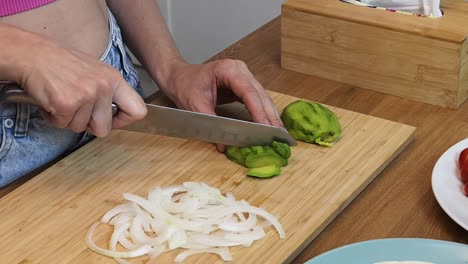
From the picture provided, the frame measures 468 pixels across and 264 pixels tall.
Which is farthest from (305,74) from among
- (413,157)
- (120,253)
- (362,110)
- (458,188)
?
(120,253)

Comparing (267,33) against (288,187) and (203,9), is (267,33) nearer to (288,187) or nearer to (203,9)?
(288,187)

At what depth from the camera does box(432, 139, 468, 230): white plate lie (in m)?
1.01

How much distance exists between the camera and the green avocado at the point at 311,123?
121cm

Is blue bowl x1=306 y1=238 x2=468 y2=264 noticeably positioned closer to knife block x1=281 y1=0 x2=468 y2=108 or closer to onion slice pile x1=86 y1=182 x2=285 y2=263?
onion slice pile x1=86 y1=182 x2=285 y2=263

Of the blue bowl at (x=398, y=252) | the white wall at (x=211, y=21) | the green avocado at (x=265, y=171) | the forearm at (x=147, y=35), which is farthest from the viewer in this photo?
the white wall at (x=211, y=21)

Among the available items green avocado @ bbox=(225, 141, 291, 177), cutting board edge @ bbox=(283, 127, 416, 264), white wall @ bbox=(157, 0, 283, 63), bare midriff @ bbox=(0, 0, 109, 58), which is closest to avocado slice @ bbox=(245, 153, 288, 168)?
green avocado @ bbox=(225, 141, 291, 177)

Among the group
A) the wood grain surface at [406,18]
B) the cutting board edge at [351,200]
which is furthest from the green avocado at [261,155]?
the wood grain surface at [406,18]

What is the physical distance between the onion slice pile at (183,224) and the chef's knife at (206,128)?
4.2 inches

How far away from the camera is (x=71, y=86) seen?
1030 millimetres

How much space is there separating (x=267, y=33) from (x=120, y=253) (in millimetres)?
768

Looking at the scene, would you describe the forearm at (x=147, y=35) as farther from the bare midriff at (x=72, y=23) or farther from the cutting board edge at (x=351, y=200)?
the cutting board edge at (x=351, y=200)

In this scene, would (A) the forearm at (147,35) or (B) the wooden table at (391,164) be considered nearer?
(B) the wooden table at (391,164)

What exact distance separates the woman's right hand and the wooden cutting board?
0.11 metres

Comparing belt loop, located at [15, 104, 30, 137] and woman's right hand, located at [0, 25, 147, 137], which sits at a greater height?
woman's right hand, located at [0, 25, 147, 137]
